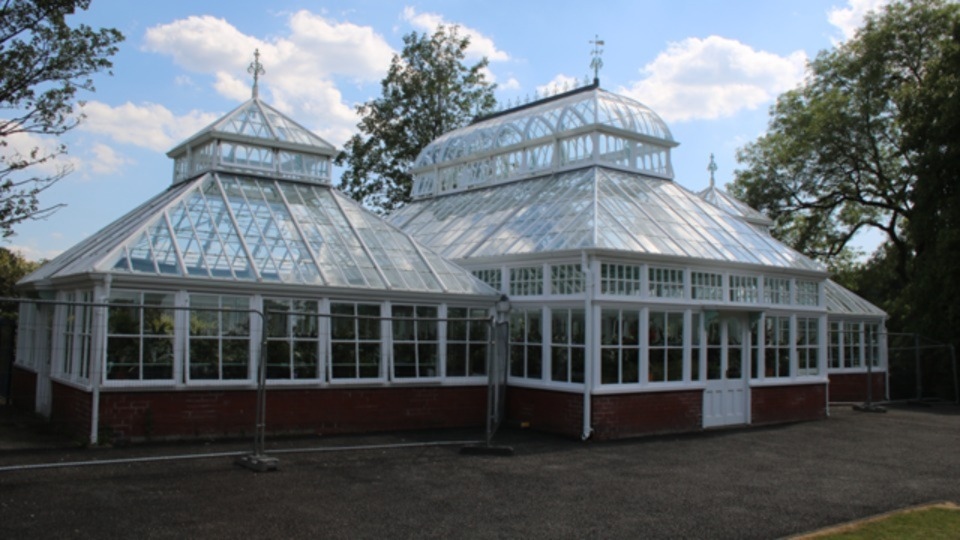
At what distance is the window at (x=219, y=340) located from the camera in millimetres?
12617

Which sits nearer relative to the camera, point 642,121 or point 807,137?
point 642,121

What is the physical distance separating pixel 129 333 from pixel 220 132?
5719 millimetres

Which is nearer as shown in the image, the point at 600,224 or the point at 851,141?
the point at 600,224

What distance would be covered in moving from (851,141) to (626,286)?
1919 centimetres

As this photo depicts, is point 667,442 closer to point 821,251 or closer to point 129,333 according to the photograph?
point 129,333

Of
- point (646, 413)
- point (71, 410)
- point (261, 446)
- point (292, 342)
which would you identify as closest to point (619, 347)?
point (646, 413)

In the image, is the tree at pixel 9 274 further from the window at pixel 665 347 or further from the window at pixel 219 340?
the window at pixel 665 347

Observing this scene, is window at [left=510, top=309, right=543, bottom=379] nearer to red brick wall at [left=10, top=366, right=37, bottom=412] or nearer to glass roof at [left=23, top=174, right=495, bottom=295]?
glass roof at [left=23, top=174, right=495, bottom=295]

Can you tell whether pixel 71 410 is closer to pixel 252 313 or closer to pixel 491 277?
pixel 252 313

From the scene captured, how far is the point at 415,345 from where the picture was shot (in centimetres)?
1476

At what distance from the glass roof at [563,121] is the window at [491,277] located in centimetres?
457

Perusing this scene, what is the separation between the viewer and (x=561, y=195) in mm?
17438

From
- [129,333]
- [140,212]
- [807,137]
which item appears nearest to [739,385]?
[129,333]

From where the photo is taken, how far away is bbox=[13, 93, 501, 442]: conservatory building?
12102 millimetres
